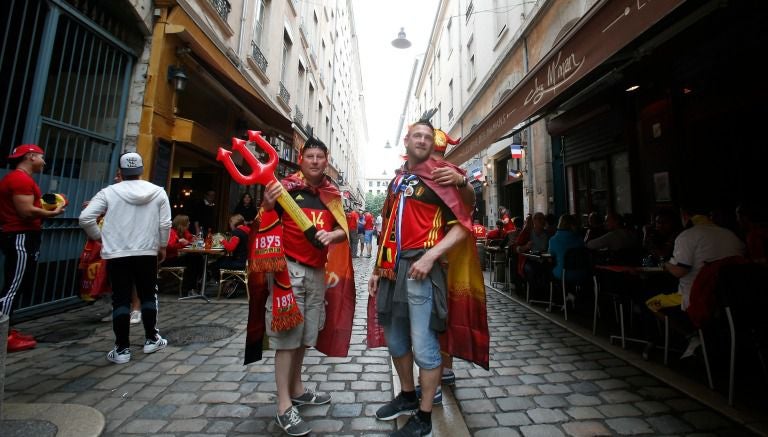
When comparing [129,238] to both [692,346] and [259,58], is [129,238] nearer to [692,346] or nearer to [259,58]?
[692,346]

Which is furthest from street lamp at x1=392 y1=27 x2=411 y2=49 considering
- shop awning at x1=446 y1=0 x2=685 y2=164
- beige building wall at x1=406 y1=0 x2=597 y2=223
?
shop awning at x1=446 y1=0 x2=685 y2=164

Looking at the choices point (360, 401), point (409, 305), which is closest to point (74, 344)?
point (360, 401)

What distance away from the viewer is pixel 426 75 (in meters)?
28.5

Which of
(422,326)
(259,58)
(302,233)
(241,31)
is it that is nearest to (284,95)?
(259,58)

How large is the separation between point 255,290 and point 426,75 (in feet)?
96.7

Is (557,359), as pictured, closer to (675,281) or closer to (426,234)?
(675,281)

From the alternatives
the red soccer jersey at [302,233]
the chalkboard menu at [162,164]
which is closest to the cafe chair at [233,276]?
the chalkboard menu at [162,164]

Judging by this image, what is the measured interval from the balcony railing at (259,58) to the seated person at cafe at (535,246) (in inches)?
346

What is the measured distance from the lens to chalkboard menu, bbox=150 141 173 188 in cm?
619

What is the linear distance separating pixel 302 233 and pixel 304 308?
52cm

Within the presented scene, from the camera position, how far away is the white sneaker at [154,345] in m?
3.51

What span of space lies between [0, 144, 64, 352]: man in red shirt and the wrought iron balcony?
8.96m

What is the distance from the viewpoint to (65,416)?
2.25 m

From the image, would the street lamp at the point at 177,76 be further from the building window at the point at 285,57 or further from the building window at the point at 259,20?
the building window at the point at 285,57
